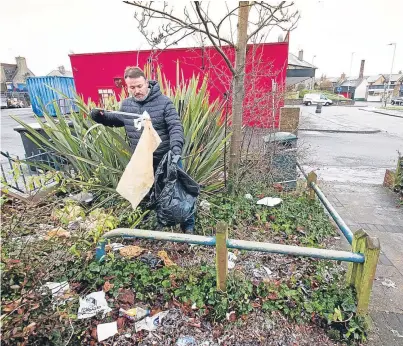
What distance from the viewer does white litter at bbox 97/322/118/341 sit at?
1.91 meters

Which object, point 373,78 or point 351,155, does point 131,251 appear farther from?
point 373,78

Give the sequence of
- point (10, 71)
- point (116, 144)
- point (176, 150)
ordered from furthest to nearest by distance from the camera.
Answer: point (10, 71) < point (116, 144) < point (176, 150)

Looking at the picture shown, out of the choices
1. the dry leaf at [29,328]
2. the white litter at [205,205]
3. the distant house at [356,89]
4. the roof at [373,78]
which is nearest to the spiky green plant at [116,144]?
the white litter at [205,205]

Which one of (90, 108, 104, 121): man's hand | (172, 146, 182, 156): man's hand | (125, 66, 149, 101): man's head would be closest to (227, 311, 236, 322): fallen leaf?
(172, 146, 182, 156): man's hand

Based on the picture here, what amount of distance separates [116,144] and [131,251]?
147 centimetres

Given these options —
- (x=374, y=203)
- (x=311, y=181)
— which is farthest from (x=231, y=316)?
(x=374, y=203)

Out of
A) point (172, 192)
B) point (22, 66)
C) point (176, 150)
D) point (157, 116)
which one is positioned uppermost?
point (22, 66)

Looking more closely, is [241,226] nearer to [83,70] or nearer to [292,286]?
[292,286]

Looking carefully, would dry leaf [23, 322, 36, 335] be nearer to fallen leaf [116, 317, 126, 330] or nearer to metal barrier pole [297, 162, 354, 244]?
fallen leaf [116, 317, 126, 330]

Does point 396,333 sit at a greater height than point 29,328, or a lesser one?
lesser

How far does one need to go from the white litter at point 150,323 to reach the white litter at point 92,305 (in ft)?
0.87

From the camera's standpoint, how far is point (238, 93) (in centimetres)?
365

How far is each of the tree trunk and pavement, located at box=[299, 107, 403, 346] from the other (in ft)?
5.47

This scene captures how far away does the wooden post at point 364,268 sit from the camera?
1.93 meters
